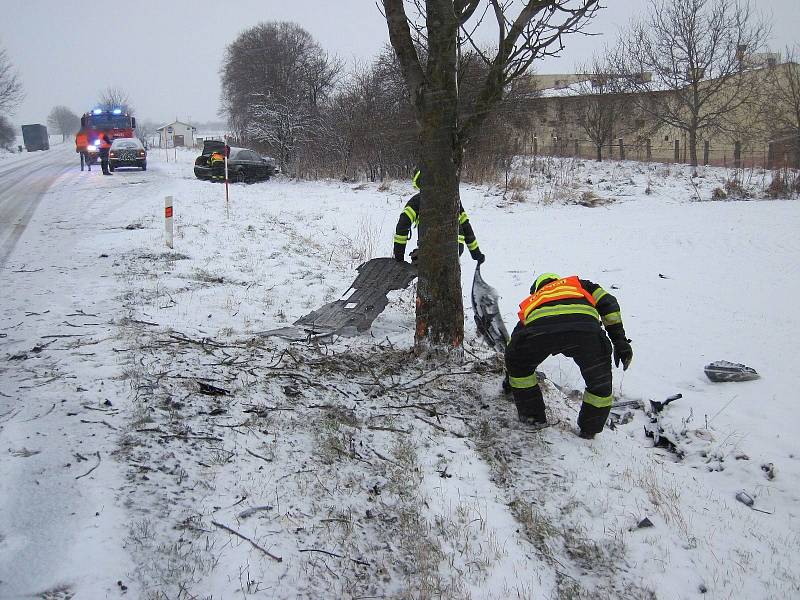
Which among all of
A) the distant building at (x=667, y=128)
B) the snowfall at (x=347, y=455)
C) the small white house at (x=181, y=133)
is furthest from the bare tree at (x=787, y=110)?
the small white house at (x=181, y=133)

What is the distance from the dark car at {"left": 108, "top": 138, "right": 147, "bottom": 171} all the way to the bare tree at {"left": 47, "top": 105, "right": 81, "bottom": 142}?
103806 millimetres

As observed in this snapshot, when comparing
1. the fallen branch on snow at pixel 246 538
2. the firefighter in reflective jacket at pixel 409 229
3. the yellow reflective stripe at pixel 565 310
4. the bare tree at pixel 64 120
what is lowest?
the fallen branch on snow at pixel 246 538

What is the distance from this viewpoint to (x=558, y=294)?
4.10m

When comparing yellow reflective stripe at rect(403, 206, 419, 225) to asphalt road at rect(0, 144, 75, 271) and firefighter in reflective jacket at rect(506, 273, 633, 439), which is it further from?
Result: asphalt road at rect(0, 144, 75, 271)

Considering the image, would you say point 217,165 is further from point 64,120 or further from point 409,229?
point 64,120

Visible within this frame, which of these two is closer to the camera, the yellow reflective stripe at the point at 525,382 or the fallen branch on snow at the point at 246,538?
the fallen branch on snow at the point at 246,538

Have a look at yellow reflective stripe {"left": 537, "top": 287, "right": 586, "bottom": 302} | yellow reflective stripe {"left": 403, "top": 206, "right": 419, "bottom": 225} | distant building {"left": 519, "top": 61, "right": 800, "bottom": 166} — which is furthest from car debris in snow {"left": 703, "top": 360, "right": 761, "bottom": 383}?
distant building {"left": 519, "top": 61, "right": 800, "bottom": 166}

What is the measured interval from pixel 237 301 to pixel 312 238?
5400mm

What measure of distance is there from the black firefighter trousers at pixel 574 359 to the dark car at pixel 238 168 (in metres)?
19.9

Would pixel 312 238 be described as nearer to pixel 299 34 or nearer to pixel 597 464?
pixel 597 464

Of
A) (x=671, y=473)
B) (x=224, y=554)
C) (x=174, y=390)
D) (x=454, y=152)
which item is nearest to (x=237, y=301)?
(x=174, y=390)

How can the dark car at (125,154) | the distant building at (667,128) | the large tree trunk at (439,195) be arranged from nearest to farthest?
the large tree trunk at (439,195) → the dark car at (125,154) → the distant building at (667,128)

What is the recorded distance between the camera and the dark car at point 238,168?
22.4m

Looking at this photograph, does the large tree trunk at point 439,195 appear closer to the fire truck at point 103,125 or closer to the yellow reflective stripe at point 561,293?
the yellow reflective stripe at point 561,293
